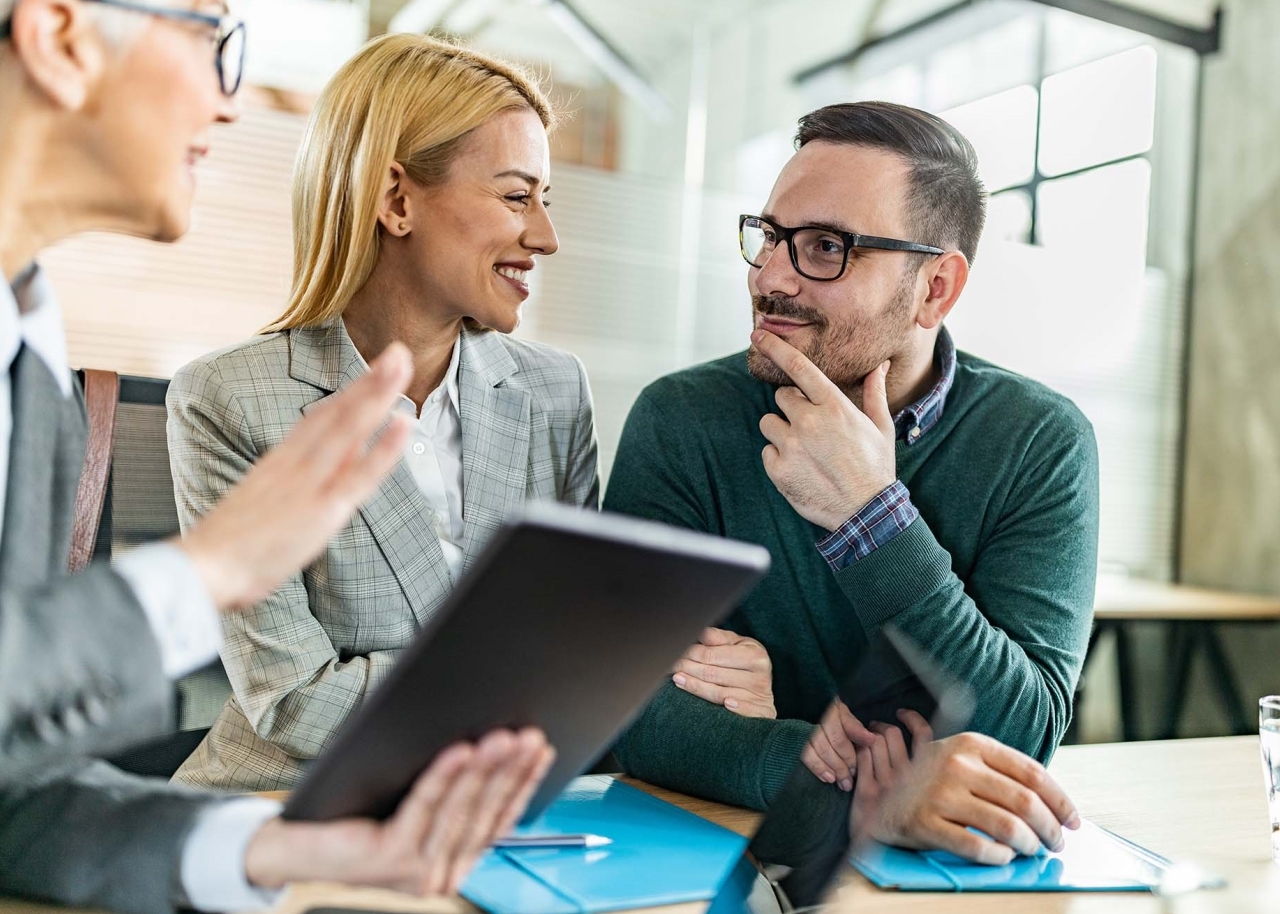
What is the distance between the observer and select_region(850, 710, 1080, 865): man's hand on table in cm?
85

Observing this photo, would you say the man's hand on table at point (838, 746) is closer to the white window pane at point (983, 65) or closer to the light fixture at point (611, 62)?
the light fixture at point (611, 62)

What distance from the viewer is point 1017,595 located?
1.39m

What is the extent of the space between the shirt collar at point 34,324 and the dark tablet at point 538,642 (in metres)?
0.34

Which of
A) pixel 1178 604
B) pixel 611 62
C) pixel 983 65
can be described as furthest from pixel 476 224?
pixel 983 65

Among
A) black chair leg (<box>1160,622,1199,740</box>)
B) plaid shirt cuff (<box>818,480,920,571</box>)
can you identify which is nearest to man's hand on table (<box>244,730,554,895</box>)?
plaid shirt cuff (<box>818,480,920,571</box>)

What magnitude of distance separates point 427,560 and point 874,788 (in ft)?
2.52

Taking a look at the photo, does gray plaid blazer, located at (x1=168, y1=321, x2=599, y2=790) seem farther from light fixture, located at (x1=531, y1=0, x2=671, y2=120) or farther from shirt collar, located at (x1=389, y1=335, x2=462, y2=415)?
light fixture, located at (x1=531, y1=0, x2=671, y2=120)

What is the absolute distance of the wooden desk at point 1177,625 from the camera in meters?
3.57

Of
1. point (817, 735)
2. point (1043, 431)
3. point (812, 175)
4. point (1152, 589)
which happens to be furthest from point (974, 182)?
point (1152, 589)

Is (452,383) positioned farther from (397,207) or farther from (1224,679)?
(1224,679)

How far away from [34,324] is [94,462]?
0.69 meters

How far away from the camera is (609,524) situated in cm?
59

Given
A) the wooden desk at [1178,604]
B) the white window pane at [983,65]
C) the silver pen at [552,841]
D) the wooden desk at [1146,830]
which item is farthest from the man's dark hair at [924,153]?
the white window pane at [983,65]

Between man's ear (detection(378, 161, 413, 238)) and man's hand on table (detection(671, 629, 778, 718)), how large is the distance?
0.73m
